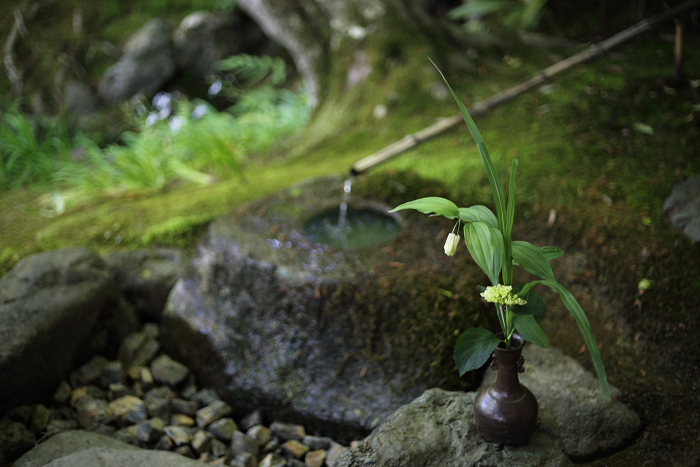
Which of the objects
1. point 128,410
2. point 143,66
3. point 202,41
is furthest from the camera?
point 202,41

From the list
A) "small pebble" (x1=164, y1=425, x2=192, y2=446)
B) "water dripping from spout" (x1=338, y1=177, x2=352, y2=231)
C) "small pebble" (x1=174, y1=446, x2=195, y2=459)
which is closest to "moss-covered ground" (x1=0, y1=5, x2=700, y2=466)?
"water dripping from spout" (x1=338, y1=177, x2=352, y2=231)

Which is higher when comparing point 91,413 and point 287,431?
point 91,413

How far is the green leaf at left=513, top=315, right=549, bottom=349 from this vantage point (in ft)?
4.36

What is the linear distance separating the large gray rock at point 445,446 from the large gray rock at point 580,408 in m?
0.31

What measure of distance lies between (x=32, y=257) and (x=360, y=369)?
1.85 metres

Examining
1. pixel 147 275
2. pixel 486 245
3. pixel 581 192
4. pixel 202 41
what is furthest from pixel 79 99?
pixel 486 245

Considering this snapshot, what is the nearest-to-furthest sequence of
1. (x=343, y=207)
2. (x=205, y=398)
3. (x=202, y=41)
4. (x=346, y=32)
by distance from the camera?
1. (x=205, y=398)
2. (x=343, y=207)
3. (x=346, y=32)
4. (x=202, y=41)

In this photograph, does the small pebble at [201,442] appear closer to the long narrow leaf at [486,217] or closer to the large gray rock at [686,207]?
the long narrow leaf at [486,217]

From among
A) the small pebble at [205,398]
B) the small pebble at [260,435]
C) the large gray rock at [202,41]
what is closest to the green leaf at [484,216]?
the small pebble at [260,435]

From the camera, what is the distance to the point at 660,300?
217 cm

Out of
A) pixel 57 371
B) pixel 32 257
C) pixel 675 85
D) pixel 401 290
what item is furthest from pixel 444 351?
pixel 675 85

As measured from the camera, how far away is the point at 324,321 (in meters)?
2.12

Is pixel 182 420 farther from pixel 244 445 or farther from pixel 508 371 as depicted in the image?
pixel 508 371

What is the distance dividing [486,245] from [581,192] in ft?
5.64
